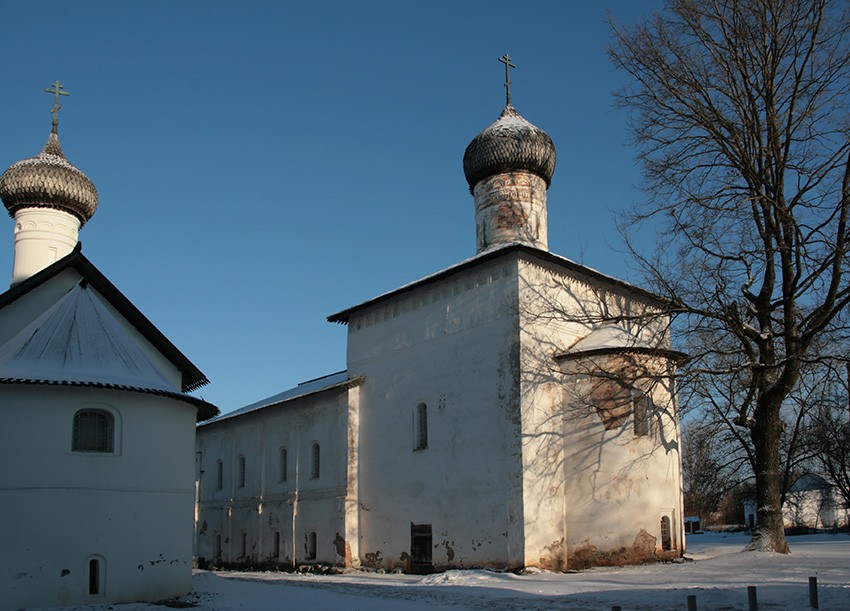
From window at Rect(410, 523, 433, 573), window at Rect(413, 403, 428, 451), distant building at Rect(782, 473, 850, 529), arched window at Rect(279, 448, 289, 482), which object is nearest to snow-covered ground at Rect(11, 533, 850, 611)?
window at Rect(410, 523, 433, 573)

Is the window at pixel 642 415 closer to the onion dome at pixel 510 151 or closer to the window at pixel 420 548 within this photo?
the window at pixel 420 548

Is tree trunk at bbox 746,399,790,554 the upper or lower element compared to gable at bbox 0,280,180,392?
lower

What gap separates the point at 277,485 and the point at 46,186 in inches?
436

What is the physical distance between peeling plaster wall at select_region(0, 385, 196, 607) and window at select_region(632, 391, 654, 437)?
9.64 metres

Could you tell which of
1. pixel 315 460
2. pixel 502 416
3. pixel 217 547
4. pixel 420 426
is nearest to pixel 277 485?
pixel 315 460

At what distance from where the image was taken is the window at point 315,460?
930 inches

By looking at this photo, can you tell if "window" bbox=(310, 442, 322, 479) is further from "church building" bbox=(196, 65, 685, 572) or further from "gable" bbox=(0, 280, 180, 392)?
"gable" bbox=(0, 280, 180, 392)

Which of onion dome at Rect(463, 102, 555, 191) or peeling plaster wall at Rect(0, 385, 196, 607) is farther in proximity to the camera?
onion dome at Rect(463, 102, 555, 191)

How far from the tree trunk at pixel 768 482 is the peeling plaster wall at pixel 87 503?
11.2 m

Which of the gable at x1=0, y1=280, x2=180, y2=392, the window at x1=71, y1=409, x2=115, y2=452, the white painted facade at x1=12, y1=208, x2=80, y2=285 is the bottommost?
the window at x1=71, y1=409, x2=115, y2=452

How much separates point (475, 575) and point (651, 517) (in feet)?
14.0

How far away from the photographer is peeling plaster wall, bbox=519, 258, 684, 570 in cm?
1705

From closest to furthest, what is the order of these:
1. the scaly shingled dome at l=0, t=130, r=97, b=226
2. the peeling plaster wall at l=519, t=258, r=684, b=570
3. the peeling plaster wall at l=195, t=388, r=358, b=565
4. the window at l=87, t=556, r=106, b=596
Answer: the window at l=87, t=556, r=106, b=596
the peeling plaster wall at l=519, t=258, r=684, b=570
the scaly shingled dome at l=0, t=130, r=97, b=226
the peeling plaster wall at l=195, t=388, r=358, b=565

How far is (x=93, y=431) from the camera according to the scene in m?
14.2
